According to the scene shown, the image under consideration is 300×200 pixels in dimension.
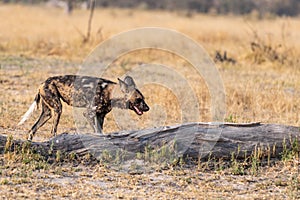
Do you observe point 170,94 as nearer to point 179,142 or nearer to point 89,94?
point 89,94

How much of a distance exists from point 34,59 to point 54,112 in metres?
7.78

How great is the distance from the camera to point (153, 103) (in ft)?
38.2

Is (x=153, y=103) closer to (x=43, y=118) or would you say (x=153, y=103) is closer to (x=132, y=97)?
(x=132, y=97)

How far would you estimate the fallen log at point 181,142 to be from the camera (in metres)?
7.56

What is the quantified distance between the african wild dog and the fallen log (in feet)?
3.64

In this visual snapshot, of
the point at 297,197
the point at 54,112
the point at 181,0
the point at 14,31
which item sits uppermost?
the point at 181,0

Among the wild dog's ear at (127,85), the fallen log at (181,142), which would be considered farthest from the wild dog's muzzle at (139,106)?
the fallen log at (181,142)

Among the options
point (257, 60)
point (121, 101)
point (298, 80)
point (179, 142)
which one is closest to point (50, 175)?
point (179, 142)

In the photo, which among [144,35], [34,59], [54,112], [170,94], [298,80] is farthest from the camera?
[144,35]

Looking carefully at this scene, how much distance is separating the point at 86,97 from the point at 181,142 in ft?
5.45

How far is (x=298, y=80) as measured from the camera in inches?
575

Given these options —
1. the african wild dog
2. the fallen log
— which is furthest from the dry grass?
the african wild dog

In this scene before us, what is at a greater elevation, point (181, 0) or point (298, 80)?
point (181, 0)

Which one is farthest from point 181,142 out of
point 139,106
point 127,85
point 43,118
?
point 43,118
